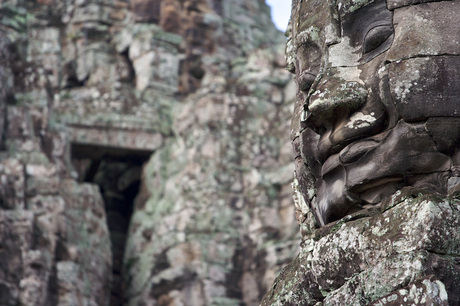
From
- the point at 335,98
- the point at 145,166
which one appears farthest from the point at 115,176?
the point at 335,98

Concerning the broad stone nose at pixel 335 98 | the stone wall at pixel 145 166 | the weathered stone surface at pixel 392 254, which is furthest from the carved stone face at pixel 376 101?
the stone wall at pixel 145 166

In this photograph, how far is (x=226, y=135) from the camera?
1470 cm

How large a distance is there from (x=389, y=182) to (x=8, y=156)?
10.5 metres

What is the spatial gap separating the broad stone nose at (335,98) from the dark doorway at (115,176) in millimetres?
11482

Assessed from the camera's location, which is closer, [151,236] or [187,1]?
[151,236]

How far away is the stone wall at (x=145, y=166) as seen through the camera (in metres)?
13.1

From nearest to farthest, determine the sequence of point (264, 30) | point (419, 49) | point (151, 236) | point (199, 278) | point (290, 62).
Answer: point (419, 49)
point (290, 62)
point (199, 278)
point (151, 236)
point (264, 30)

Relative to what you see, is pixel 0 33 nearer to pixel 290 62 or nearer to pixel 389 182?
pixel 290 62

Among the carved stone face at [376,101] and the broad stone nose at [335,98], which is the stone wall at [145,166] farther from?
the broad stone nose at [335,98]

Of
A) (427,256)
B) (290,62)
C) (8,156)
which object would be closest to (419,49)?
(427,256)

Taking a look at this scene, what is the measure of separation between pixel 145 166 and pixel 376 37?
11.8 m

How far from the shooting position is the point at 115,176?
1605 centimetres

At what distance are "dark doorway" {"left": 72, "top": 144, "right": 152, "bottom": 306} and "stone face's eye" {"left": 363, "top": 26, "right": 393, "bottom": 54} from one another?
38.0ft

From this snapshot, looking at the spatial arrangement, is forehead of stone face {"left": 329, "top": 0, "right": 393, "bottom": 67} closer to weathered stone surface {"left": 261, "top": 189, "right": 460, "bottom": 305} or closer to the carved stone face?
the carved stone face
